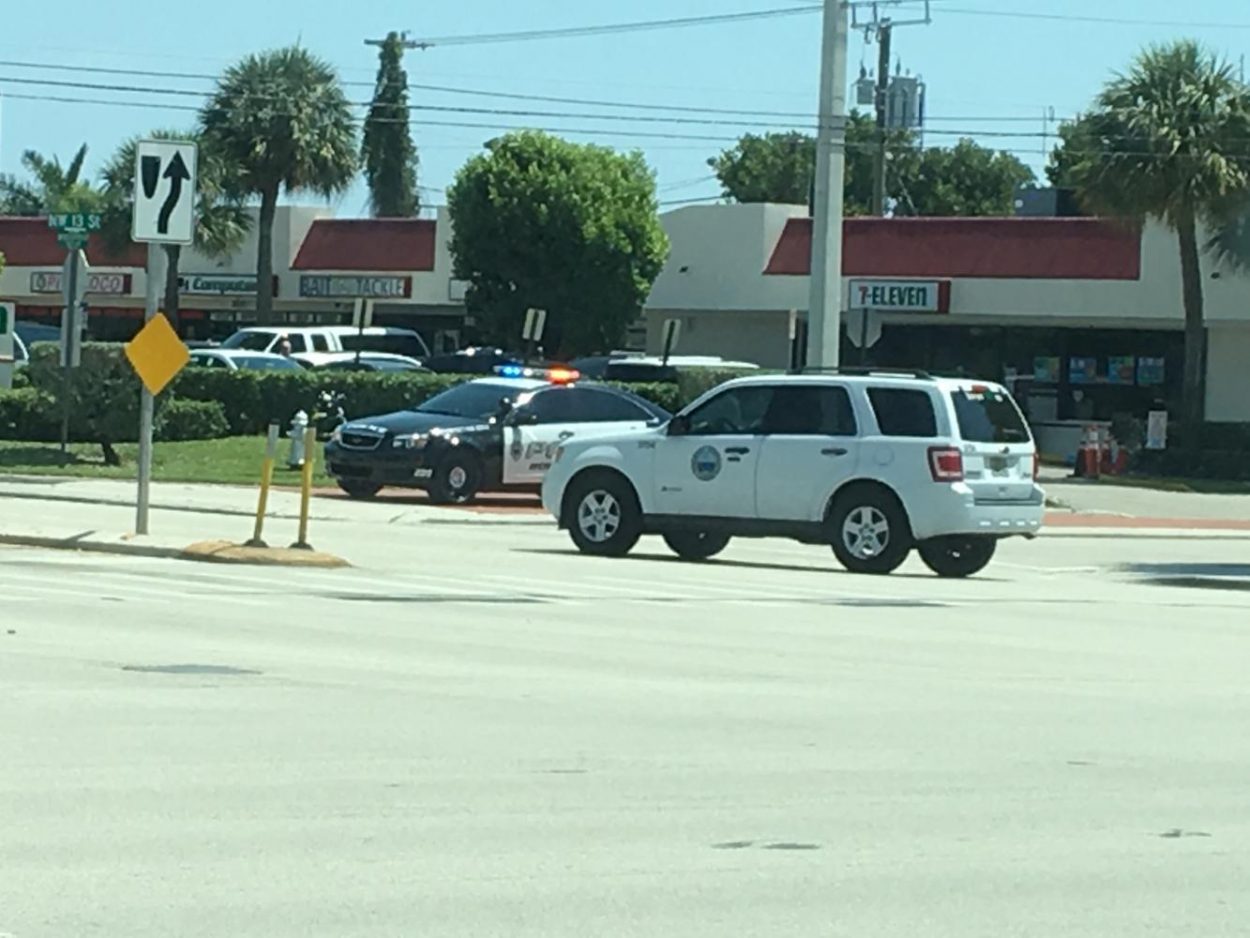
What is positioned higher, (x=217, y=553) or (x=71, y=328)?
(x=71, y=328)

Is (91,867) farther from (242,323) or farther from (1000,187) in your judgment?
(1000,187)

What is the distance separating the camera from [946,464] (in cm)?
2227

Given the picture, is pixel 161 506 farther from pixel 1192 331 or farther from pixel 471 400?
pixel 1192 331

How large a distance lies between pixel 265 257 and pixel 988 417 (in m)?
39.3

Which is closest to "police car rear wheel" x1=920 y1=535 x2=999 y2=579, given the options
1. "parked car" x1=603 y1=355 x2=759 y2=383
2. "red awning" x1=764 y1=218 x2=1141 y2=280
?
"parked car" x1=603 y1=355 x2=759 y2=383

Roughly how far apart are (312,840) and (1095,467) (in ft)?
127

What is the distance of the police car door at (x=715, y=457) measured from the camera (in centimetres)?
2316

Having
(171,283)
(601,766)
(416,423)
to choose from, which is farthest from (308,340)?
(601,766)

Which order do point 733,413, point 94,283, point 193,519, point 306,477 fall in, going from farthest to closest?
point 94,283
point 193,519
point 733,413
point 306,477

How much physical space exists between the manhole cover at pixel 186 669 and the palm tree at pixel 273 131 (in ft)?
154

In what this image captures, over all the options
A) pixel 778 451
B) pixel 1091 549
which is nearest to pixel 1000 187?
pixel 1091 549

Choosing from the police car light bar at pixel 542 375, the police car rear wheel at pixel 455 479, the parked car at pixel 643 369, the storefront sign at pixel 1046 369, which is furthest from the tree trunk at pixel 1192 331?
the police car rear wheel at pixel 455 479

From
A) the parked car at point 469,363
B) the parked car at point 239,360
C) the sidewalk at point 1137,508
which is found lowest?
the sidewalk at point 1137,508

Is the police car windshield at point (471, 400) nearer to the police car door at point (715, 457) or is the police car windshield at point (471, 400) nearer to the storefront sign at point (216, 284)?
the police car door at point (715, 457)
